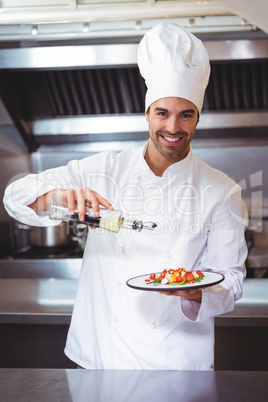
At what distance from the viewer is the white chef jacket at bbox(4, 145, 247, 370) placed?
4.75 ft

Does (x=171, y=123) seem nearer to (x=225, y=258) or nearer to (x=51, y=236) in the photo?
(x=225, y=258)

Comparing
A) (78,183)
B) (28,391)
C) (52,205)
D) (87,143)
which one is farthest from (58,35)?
(28,391)

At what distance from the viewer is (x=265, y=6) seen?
940 mm

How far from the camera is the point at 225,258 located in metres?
1.49

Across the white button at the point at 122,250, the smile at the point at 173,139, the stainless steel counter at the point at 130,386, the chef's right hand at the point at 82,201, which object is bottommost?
the stainless steel counter at the point at 130,386

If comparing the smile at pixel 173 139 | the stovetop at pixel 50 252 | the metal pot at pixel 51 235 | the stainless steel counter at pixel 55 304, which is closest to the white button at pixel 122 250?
the smile at pixel 173 139

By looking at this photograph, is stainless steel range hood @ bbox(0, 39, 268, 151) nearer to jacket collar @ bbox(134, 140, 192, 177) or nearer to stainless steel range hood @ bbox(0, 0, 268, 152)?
stainless steel range hood @ bbox(0, 0, 268, 152)

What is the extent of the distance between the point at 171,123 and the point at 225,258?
17.1 inches

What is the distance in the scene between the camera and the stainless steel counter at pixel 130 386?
105cm

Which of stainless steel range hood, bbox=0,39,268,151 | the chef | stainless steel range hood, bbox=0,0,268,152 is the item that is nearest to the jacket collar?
the chef

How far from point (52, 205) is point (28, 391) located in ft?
1.58

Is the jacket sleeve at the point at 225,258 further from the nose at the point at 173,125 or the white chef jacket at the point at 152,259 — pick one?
the nose at the point at 173,125

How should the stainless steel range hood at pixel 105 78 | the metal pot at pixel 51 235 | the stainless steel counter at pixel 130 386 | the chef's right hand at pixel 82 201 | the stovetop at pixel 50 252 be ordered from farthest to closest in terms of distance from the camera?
the metal pot at pixel 51 235 < the stovetop at pixel 50 252 < the stainless steel range hood at pixel 105 78 < the chef's right hand at pixel 82 201 < the stainless steel counter at pixel 130 386

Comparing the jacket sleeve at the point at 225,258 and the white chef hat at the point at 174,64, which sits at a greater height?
the white chef hat at the point at 174,64
